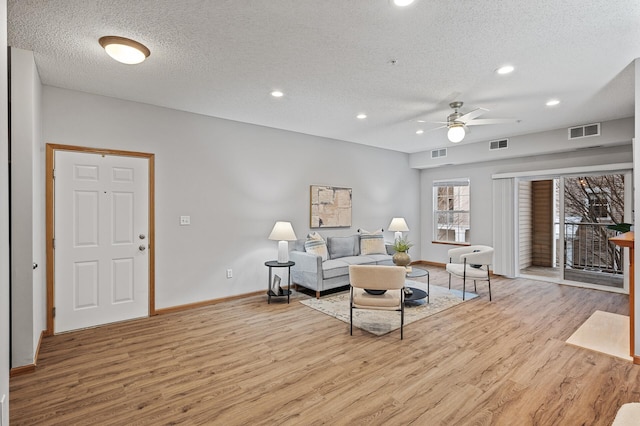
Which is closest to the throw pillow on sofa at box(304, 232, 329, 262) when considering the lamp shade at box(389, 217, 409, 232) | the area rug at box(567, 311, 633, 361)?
the lamp shade at box(389, 217, 409, 232)

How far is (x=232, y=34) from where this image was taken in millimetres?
2564

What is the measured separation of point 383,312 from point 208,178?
3141 mm

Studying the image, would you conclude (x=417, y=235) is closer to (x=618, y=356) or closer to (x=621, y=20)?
(x=618, y=356)

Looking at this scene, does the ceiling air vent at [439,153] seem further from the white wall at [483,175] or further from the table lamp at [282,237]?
the table lamp at [282,237]

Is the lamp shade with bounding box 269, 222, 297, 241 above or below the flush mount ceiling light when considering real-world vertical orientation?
below

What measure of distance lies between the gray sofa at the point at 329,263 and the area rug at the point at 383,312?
0.82 ft

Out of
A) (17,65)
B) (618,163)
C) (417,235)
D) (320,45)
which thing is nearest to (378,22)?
(320,45)

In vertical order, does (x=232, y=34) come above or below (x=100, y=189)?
above

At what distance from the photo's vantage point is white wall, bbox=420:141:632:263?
5.39 metres

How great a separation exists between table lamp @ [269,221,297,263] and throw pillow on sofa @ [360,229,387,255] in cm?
181

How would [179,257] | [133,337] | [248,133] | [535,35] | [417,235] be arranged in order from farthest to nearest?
[417,235], [248,133], [179,257], [133,337], [535,35]

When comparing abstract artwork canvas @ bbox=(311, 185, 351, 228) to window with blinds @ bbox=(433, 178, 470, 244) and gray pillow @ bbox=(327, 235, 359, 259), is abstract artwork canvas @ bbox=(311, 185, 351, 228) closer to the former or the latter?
gray pillow @ bbox=(327, 235, 359, 259)

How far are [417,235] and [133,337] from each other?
21.5 feet

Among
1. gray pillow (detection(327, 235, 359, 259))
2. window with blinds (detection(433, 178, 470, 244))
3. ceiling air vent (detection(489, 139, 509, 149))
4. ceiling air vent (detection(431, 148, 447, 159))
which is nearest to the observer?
gray pillow (detection(327, 235, 359, 259))
